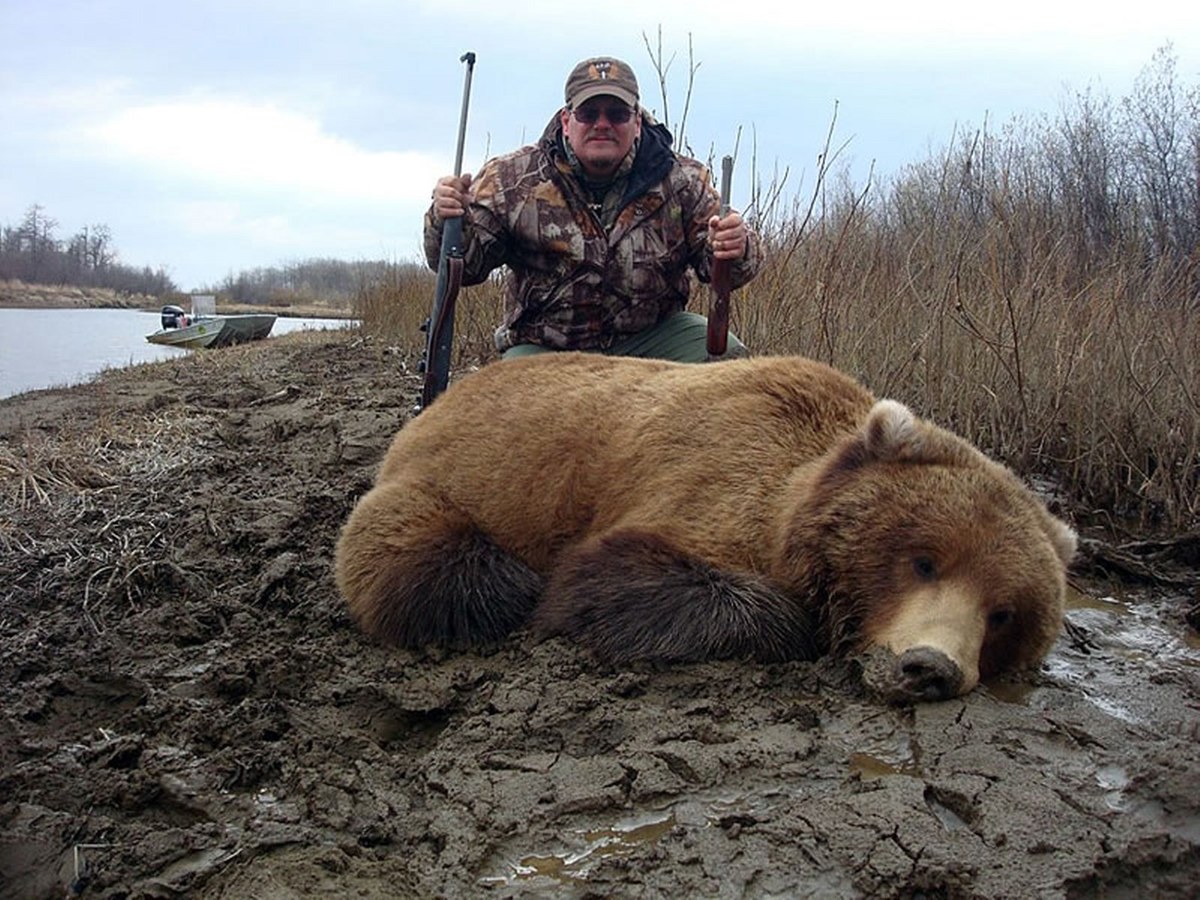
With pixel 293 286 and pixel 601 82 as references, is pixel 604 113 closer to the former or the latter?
pixel 601 82

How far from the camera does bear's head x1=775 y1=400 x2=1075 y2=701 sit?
9.25 ft

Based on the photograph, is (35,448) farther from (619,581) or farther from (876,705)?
(876,705)

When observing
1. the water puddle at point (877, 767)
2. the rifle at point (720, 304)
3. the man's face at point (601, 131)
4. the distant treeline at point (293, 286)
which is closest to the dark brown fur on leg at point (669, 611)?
the water puddle at point (877, 767)

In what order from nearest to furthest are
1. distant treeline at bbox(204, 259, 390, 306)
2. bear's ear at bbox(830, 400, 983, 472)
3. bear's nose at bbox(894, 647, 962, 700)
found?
bear's nose at bbox(894, 647, 962, 700)
bear's ear at bbox(830, 400, 983, 472)
distant treeline at bbox(204, 259, 390, 306)

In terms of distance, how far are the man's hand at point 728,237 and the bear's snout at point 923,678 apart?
2.56 m

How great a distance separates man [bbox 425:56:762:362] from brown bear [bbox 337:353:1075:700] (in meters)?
1.21

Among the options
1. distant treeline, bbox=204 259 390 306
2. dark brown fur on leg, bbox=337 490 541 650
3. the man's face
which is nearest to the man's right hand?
the man's face

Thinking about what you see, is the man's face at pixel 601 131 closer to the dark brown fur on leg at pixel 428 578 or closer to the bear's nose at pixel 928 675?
the dark brown fur on leg at pixel 428 578

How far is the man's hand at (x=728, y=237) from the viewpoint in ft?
15.9

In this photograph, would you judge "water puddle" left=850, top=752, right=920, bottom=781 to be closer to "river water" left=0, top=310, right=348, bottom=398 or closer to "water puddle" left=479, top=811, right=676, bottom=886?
"water puddle" left=479, top=811, right=676, bottom=886

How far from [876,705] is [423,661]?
146cm

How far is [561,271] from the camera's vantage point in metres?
5.39

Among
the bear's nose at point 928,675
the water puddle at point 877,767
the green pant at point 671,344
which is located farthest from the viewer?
the green pant at point 671,344

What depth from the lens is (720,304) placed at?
489cm
